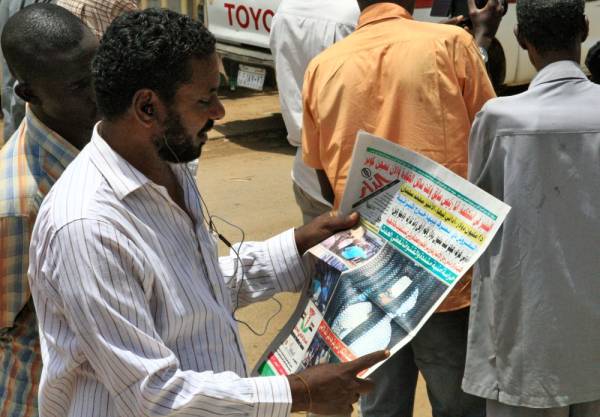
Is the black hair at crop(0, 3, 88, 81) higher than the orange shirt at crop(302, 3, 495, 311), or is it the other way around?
the black hair at crop(0, 3, 88, 81)

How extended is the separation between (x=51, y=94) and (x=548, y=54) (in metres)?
1.43

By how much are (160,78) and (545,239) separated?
1.28m

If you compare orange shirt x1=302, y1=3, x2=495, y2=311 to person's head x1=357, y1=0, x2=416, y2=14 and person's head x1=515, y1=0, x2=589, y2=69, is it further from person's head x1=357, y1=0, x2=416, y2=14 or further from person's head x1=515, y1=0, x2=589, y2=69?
person's head x1=515, y1=0, x2=589, y2=69

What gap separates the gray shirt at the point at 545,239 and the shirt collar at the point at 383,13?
0.61 m

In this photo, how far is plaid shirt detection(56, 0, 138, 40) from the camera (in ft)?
12.5

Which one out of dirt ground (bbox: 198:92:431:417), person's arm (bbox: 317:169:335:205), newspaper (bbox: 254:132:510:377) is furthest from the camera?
dirt ground (bbox: 198:92:431:417)

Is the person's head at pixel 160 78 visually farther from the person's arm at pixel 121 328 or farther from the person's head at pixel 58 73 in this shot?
the person's head at pixel 58 73

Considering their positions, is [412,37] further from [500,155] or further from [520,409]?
[520,409]

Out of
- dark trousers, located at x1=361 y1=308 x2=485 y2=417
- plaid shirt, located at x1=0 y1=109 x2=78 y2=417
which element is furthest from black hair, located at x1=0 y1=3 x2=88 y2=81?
dark trousers, located at x1=361 y1=308 x2=485 y2=417

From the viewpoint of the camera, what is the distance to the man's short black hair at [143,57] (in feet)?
5.66

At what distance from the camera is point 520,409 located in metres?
2.69

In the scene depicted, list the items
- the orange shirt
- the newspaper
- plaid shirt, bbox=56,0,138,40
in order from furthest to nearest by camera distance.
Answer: plaid shirt, bbox=56,0,138,40, the orange shirt, the newspaper

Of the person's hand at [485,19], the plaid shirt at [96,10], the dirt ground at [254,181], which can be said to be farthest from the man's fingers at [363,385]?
the plaid shirt at [96,10]

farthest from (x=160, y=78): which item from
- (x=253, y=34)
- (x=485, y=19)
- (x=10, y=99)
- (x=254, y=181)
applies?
(x=253, y=34)
